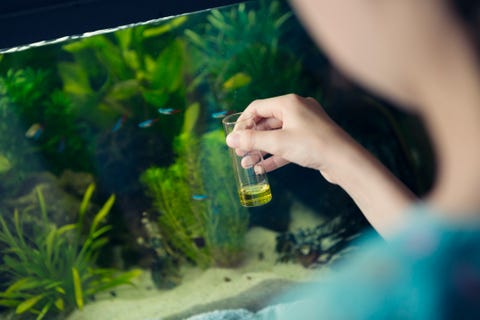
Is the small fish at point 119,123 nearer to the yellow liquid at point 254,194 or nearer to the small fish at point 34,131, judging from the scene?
the small fish at point 34,131

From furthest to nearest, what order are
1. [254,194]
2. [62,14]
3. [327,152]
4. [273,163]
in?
[62,14] < [254,194] < [273,163] < [327,152]

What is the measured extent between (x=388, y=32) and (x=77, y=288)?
3040 millimetres

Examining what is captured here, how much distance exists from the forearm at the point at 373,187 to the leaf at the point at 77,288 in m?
2.56

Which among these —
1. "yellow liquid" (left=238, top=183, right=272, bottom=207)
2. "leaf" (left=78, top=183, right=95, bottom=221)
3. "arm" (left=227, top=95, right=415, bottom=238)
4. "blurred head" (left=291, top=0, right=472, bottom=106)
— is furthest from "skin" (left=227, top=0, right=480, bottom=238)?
"leaf" (left=78, top=183, right=95, bottom=221)

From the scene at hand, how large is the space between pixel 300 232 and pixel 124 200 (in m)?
1.02

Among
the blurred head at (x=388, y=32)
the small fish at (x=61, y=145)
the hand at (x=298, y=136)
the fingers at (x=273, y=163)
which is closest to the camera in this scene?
the blurred head at (x=388, y=32)

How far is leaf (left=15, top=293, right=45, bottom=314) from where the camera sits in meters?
3.35

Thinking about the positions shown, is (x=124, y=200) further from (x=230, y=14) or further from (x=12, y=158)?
(x=230, y=14)

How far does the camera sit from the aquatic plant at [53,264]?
331 cm

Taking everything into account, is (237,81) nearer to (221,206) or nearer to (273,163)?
(221,206)

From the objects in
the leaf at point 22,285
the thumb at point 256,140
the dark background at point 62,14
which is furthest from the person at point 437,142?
Answer: the leaf at point 22,285

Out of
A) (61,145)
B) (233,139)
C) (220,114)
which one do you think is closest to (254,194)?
(233,139)

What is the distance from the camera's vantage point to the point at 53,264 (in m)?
3.37

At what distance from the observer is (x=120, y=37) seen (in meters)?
3.20
